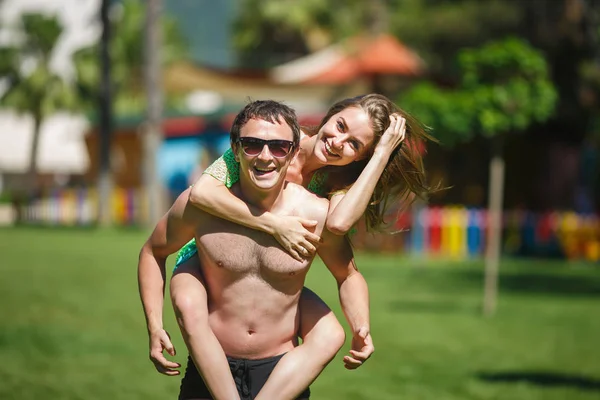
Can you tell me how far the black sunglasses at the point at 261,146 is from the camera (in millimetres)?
4715

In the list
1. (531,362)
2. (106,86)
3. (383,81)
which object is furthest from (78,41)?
(531,362)

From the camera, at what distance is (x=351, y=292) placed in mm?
5074

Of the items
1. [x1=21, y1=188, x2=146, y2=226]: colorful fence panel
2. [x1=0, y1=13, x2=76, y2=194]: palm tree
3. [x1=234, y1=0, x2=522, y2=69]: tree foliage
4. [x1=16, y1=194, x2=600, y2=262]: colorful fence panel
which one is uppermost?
[x1=234, y1=0, x2=522, y2=69]: tree foliage

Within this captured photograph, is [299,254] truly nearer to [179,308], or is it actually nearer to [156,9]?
[179,308]

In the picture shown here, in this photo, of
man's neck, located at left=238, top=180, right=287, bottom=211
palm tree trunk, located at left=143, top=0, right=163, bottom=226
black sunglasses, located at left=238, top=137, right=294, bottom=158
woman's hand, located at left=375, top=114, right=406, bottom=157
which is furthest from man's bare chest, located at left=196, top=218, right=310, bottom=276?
palm tree trunk, located at left=143, top=0, right=163, bottom=226

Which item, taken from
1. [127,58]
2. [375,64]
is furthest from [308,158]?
[127,58]

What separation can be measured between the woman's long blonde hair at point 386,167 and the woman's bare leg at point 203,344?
799mm

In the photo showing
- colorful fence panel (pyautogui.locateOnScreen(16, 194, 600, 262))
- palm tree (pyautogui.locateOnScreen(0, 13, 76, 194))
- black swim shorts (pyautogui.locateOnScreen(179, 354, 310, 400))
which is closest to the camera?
black swim shorts (pyautogui.locateOnScreen(179, 354, 310, 400))

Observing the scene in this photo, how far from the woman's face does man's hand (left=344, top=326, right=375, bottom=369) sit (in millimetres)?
714

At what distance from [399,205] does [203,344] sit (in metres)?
1.65

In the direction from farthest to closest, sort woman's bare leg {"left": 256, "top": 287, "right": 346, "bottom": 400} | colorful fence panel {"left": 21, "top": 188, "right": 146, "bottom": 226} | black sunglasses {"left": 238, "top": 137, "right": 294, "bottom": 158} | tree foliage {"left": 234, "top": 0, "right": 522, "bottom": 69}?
tree foliage {"left": 234, "top": 0, "right": 522, "bottom": 69}
colorful fence panel {"left": 21, "top": 188, "right": 146, "bottom": 226}
woman's bare leg {"left": 256, "top": 287, "right": 346, "bottom": 400}
black sunglasses {"left": 238, "top": 137, "right": 294, "bottom": 158}

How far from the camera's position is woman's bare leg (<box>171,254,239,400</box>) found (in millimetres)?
4793

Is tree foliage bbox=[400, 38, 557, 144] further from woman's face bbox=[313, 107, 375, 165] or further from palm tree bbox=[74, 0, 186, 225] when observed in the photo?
palm tree bbox=[74, 0, 186, 225]

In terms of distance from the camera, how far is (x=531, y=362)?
12961mm
